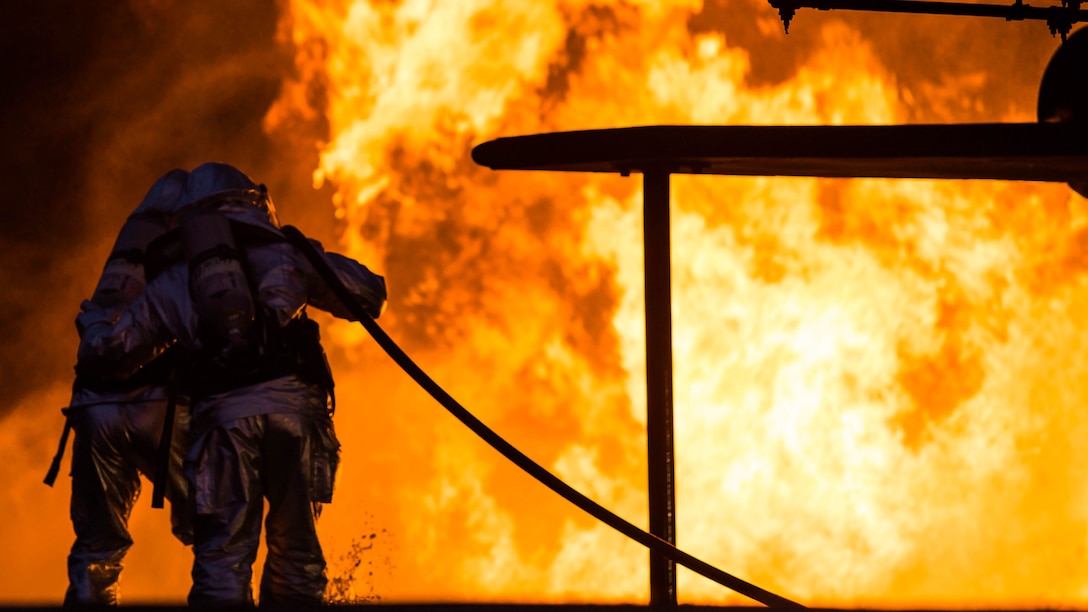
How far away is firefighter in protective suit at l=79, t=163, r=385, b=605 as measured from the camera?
4895 mm

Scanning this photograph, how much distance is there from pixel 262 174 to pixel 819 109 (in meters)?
4.04

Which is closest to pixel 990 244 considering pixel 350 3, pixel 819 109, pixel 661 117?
pixel 819 109

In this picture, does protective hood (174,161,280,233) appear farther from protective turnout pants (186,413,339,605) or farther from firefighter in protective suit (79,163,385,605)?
protective turnout pants (186,413,339,605)

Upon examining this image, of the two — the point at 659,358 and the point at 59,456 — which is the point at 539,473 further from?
the point at 59,456

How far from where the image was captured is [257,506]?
16.4 ft

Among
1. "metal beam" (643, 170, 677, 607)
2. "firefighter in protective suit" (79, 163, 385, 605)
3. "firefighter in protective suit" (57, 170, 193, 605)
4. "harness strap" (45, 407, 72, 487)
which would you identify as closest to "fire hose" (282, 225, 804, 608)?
"firefighter in protective suit" (79, 163, 385, 605)

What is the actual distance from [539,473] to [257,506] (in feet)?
3.43

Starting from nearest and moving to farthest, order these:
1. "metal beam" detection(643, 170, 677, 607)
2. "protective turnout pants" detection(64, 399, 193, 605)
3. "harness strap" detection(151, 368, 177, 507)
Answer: "harness strap" detection(151, 368, 177, 507) < "protective turnout pants" detection(64, 399, 193, 605) < "metal beam" detection(643, 170, 677, 607)

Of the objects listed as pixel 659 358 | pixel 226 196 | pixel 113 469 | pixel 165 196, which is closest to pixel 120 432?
pixel 113 469

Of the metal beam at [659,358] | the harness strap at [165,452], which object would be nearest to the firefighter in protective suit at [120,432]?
the harness strap at [165,452]

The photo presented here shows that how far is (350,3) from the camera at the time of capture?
1040 centimetres

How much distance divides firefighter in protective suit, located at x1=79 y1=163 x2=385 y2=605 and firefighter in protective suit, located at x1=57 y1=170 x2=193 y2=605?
35 cm

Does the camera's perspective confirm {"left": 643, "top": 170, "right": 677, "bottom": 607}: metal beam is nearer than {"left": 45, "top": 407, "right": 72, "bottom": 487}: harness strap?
No

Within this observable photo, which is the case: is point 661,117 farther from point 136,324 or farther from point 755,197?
point 136,324
